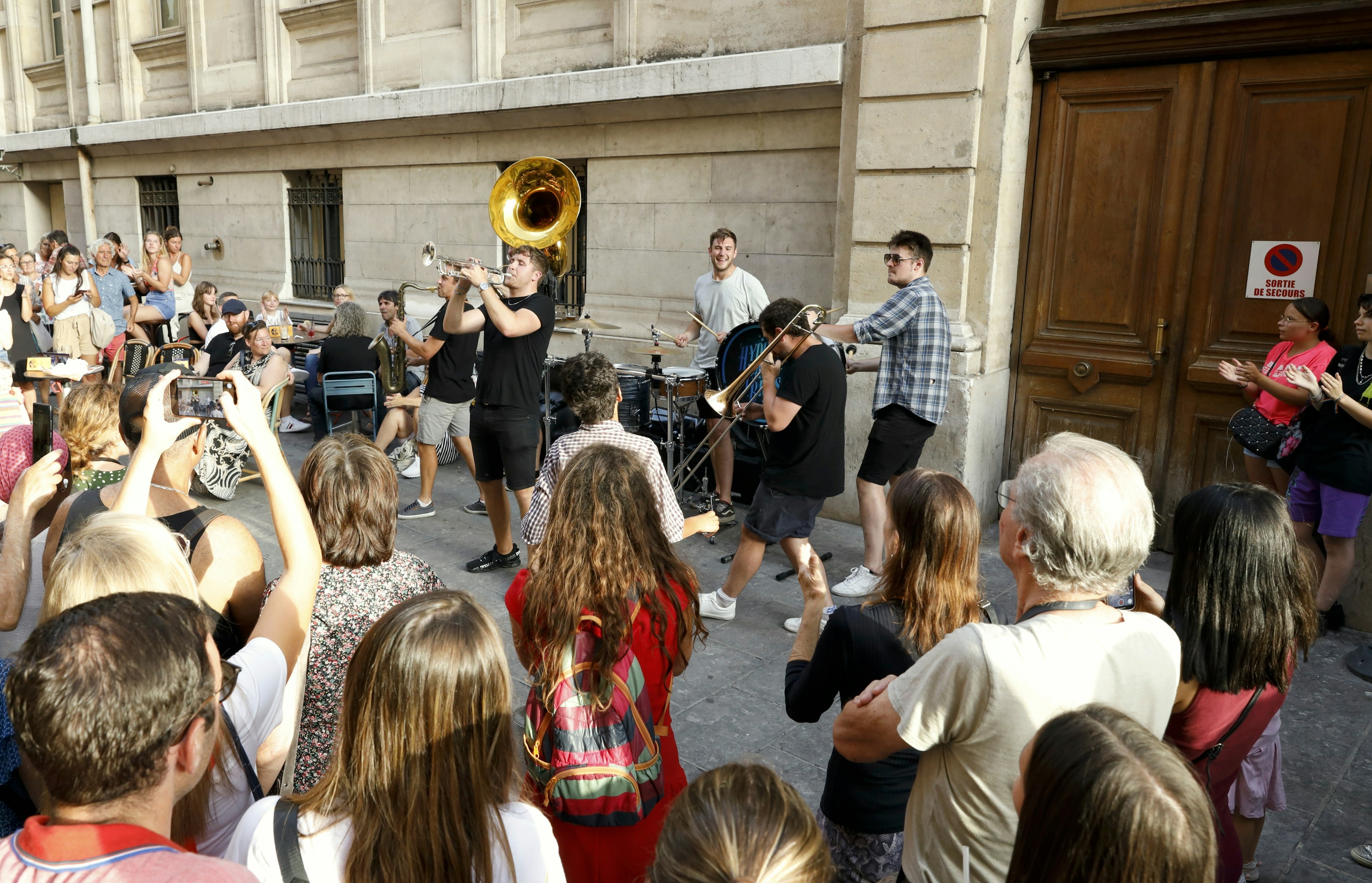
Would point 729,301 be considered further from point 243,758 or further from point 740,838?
point 740,838

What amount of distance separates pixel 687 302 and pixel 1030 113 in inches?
128

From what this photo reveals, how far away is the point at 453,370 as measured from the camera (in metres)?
6.70

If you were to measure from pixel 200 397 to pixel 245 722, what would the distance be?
3.08ft

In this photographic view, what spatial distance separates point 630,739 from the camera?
2.16 m

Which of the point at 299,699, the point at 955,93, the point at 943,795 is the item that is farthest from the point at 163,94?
the point at 943,795

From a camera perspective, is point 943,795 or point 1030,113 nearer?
point 943,795

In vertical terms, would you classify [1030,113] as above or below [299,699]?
above

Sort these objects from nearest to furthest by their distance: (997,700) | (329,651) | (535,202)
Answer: (997,700)
(329,651)
(535,202)

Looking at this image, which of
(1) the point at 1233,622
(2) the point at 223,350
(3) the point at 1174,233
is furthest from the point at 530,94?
(1) the point at 1233,622

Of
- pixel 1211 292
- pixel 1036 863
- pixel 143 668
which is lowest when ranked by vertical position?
pixel 1036 863

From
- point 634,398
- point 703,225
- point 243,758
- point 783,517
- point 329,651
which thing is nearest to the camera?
point 243,758

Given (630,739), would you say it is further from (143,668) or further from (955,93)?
(955,93)

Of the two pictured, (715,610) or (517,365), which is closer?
(715,610)

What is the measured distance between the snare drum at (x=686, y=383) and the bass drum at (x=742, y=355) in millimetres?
164
